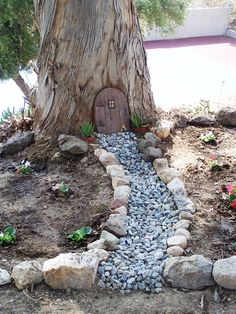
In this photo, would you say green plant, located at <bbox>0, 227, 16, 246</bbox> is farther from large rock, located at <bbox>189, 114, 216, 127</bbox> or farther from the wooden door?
large rock, located at <bbox>189, 114, 216, 127</bbox>

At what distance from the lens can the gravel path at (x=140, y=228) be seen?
6.57ft

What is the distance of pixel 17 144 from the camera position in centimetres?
342

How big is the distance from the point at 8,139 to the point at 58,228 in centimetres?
142

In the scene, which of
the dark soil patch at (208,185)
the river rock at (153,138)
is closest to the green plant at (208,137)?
the dark soil patch at (208,185)

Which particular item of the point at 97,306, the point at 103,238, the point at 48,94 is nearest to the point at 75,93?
the point at 48,94

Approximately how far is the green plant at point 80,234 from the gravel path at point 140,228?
0.67 ft

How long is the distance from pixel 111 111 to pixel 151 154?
54cm

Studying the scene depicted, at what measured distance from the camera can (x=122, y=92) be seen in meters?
3.38

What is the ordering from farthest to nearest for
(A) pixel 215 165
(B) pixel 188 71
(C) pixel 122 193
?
(B) pixel 188 71 → (A) pixel 215 165 → (C) pixel 122 193

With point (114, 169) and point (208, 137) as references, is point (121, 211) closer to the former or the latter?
point (114, 169)

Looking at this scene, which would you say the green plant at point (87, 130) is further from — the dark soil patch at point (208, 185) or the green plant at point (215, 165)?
the green plant at point (215, 165)

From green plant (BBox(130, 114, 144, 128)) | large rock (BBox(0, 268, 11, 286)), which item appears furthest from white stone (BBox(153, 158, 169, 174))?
large rock (BBox(0, 268, 11, 286))

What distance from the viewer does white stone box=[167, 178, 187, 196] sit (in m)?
2.63

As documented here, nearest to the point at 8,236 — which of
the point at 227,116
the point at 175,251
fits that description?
the point at 175,251
